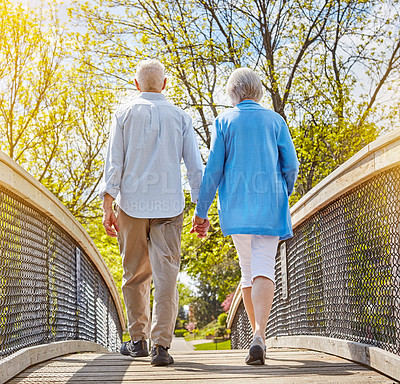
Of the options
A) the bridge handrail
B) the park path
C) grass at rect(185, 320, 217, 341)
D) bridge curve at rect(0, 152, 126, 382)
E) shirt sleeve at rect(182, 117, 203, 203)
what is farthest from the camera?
grass at rect(185, 320, 217, 341)

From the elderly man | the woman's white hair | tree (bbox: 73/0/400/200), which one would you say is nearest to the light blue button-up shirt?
the elderly man

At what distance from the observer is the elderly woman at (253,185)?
3674mm

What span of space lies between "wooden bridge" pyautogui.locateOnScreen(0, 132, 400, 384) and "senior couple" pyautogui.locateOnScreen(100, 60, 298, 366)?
398 millimetres

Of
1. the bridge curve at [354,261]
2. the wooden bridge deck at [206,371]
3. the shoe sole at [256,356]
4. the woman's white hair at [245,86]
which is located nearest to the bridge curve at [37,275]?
the wooden bridge deck at [206,371]

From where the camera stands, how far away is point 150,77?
4000 millimetres

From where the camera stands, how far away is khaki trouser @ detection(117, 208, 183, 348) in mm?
3668

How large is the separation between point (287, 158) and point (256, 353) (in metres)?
1.24

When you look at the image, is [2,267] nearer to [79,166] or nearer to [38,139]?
[38,139]

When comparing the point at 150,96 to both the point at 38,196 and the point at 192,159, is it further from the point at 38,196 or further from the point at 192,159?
the point at 38,196

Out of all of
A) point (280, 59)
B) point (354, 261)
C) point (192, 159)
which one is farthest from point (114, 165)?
point (280, 59)

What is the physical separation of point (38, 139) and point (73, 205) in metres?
1.78

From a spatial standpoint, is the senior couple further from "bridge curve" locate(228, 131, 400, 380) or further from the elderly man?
"bridge curve" locate(228, 131, 400, 380)

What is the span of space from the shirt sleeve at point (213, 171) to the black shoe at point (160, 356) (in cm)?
90

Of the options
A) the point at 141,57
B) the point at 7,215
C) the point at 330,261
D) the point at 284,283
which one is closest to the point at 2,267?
the point at 7,215
